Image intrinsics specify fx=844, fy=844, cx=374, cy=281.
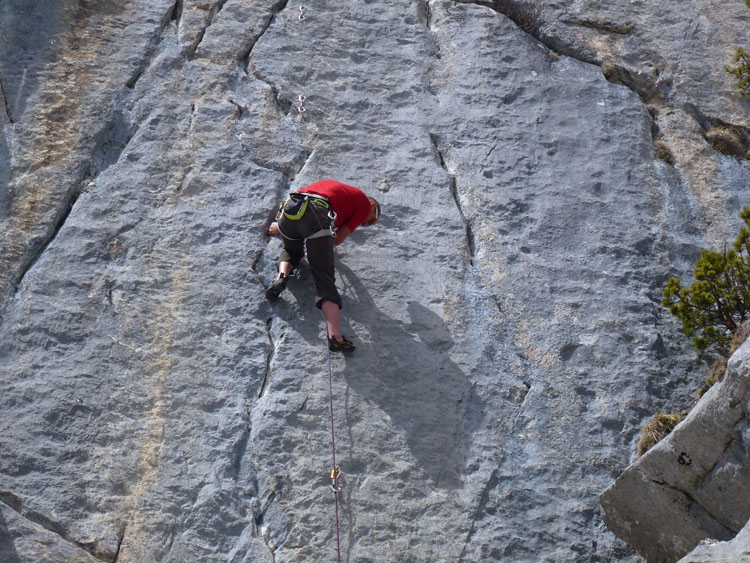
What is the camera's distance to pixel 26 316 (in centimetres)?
644

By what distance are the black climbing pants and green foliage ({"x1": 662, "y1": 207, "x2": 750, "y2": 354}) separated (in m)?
2.65

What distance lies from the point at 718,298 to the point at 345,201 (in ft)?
9.69

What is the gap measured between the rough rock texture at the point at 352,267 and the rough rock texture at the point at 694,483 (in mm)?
354

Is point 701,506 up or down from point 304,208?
down

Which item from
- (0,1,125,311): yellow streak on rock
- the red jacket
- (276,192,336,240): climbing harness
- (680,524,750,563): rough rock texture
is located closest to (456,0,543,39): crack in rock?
the red jacket

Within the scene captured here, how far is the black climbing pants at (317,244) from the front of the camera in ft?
21.4

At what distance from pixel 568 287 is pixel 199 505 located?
11.2 feet

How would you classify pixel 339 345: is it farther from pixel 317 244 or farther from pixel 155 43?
pixel 155 43

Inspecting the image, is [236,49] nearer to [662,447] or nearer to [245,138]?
[245,138]

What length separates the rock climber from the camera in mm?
6504

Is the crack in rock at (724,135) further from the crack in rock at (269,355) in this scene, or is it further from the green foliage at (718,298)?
the crack in rock at (269,355)

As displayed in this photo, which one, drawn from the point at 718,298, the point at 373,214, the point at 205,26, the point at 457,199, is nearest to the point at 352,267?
the point at 373,214

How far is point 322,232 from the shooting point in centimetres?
654

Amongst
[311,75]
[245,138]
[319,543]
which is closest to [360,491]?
[319,543]
